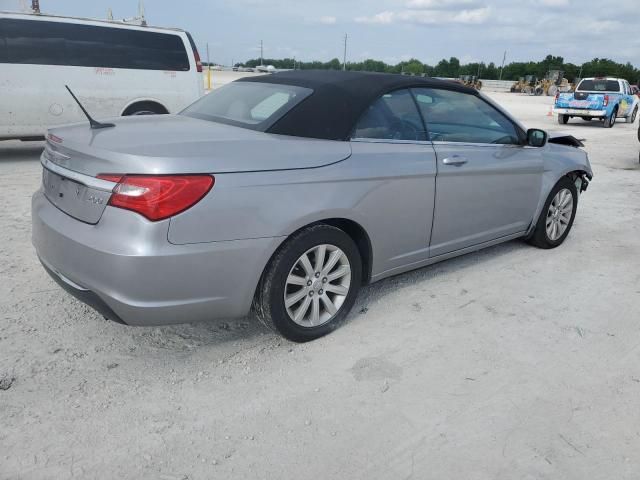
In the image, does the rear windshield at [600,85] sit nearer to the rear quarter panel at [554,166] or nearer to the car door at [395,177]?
the rear quarter panel at [554,166]

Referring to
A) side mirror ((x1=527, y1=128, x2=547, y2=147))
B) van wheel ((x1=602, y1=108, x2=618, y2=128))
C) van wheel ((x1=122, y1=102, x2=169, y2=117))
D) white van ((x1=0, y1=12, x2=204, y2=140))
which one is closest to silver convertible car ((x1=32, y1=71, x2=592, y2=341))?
side mirror ((x1=527, y1=128, x2=547, y2=147))

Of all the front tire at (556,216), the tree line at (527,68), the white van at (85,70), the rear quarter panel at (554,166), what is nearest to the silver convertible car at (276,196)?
the rear quarter panel at (554,166)

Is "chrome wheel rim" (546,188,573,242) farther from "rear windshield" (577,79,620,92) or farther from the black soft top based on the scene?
"rear windshield" (577,79,620,92)

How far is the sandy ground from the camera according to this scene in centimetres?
226

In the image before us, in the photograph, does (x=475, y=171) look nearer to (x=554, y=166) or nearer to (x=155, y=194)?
(x=554, y=166)

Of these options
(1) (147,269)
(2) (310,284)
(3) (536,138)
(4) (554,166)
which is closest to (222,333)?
(2) (310,284)

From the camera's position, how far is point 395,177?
338cm

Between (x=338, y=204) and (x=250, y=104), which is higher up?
(x=250, y=104)

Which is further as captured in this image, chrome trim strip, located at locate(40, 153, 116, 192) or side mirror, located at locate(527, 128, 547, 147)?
side mirror, located at locate(527, 128, 547, 147)

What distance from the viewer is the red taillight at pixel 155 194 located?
248 cm

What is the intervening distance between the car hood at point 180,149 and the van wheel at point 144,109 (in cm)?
623

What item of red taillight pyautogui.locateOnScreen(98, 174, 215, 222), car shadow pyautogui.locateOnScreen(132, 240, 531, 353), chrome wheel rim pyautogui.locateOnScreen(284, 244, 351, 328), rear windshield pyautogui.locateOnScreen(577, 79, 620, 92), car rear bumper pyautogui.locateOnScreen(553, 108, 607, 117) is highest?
rear windshield pyautogui.locateOnScreen(577, 79, 620, 92)

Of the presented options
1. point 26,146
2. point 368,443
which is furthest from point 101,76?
point 368,443

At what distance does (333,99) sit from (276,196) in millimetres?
905
